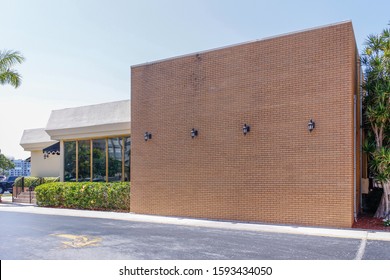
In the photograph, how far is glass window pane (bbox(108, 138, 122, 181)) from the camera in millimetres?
16891

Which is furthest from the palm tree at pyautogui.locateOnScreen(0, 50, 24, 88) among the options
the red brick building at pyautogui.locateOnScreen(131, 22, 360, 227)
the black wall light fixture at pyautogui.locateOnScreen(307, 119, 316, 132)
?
the black wall light fixture at pyautogui.locateOnScreen(307, 119, 316, 132)

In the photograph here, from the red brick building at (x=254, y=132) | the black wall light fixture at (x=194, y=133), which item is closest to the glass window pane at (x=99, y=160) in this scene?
the red brick building at (x=254, y=132)

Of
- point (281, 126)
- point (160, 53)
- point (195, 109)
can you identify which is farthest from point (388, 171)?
point (160, 53)

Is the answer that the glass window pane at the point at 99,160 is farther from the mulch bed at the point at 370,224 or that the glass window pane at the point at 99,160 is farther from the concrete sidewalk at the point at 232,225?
the mulch bed at the point at 370,224

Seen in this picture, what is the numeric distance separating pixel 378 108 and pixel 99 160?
12322 millimetres

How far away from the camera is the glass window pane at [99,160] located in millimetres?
17500

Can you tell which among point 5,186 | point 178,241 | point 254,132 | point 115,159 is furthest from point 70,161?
point 5,186

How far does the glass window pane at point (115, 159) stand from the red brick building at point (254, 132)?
2.50 meters

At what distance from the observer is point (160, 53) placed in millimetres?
14656

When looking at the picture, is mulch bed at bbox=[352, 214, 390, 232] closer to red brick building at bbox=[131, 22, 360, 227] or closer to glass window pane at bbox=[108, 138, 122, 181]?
red brick building at bbox=[131, 22, 360, 227]

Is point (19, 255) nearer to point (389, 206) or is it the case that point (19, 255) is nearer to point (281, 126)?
point (281, 126)

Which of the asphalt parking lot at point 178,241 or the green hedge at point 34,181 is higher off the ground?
the green hedge at point 34,181

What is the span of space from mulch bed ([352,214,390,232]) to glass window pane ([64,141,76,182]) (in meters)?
13.4

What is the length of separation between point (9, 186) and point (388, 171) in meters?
29.8
